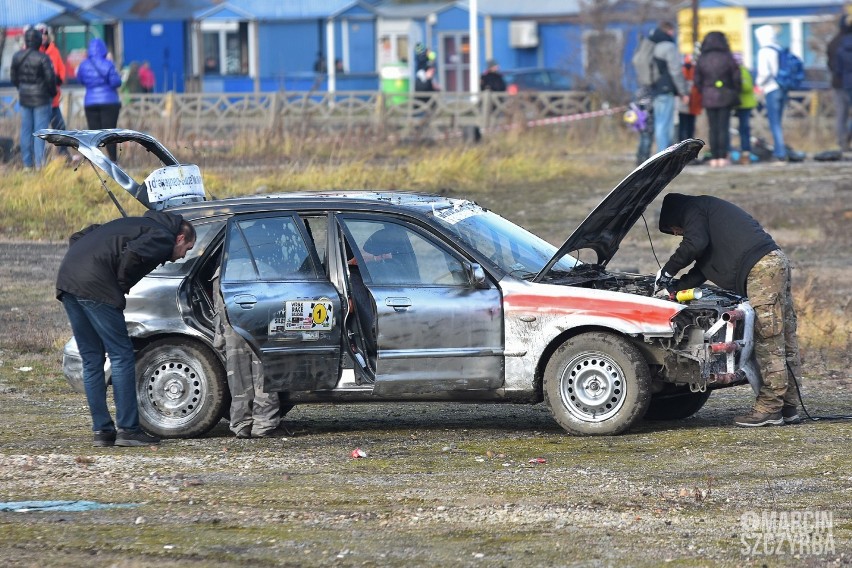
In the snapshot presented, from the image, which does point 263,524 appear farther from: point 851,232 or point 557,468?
point 851,232

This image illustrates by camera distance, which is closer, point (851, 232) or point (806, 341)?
point (806, 341)

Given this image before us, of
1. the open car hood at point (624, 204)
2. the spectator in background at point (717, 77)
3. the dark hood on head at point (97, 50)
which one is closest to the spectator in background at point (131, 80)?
the dark hood on head at point (97, 50)

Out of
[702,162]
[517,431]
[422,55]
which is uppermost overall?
[422,55]

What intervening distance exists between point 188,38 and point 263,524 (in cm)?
4291

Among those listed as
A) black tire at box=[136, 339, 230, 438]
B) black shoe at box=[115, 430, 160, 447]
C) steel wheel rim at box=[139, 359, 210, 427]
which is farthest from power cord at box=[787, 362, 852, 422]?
black shoe at box=[115, 430, 160, 447]

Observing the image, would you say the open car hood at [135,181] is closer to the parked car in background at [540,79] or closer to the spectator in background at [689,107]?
the spectator in background at [689,107]

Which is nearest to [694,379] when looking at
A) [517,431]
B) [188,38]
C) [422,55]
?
[517,431]

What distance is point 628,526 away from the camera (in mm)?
6762

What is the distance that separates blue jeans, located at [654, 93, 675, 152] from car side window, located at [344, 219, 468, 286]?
47.8ft

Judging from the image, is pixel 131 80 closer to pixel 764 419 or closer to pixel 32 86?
pixel 32 86

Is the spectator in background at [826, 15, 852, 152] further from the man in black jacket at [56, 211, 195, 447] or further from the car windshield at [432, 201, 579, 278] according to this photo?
the man in black jacket at [56, 211, 195, 447]

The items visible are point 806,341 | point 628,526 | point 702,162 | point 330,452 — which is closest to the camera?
point 628,526

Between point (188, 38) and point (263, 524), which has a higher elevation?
point (188, 38)

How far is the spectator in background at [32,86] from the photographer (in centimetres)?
2061
